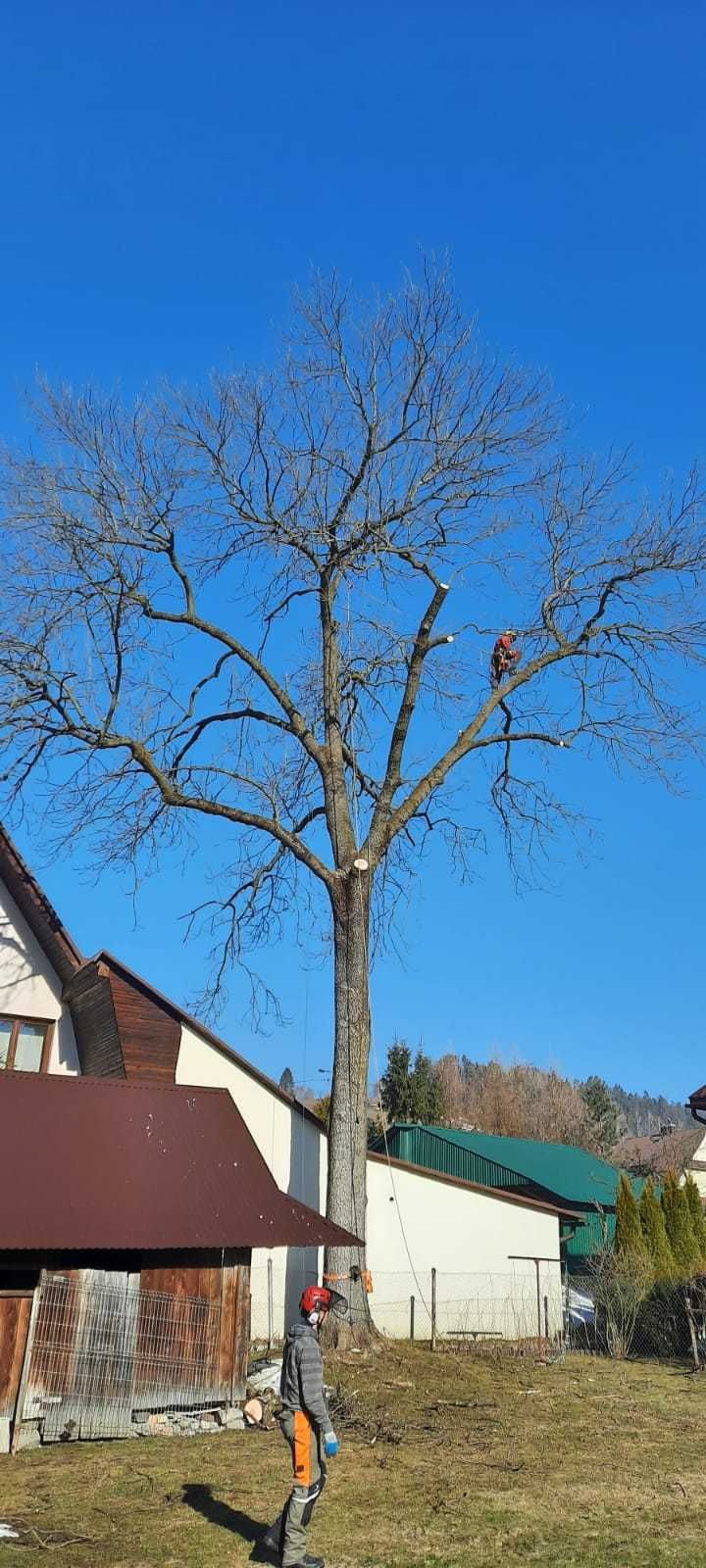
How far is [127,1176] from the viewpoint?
1242cm

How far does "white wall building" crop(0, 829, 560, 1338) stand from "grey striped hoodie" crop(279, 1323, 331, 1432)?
11.6 m

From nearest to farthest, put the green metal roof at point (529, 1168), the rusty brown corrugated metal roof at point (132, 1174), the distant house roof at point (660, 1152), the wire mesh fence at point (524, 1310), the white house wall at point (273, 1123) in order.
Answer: the rusty brown corrugated metal roof at point (132, 1174)
the wire mesh fence at point (524, 1310)
the white house wall at point (273, 1123)
the green metal roof at point (529, 1168)
the distant house roof at point (660, 1152)

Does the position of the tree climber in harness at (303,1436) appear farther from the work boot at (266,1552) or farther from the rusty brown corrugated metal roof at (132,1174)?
the rusty brown corrugated metal roof at (132,1174)

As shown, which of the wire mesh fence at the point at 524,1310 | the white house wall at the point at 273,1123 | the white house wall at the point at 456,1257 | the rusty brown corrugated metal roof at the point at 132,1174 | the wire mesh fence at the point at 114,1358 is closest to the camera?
the wire mesh fence at the point at 114,1358

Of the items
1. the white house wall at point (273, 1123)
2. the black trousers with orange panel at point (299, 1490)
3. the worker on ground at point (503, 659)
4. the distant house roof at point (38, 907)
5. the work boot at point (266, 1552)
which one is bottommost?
the work boot at point (266, 1552)

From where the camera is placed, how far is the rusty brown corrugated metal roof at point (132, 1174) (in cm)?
1146

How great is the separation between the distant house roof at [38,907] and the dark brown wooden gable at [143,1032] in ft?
2.98

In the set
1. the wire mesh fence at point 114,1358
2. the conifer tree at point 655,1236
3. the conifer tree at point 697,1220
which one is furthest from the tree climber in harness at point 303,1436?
the conifer tree at point 697,1220

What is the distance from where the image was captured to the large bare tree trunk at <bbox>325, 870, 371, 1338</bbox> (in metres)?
15.5

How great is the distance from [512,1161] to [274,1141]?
1560 centimetres

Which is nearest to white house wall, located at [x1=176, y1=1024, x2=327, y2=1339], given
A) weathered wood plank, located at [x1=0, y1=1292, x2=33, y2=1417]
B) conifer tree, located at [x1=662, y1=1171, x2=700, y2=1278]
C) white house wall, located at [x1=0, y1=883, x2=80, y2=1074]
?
white house wall, located at [x1=0, y1=883, x2=80, y2=1074]

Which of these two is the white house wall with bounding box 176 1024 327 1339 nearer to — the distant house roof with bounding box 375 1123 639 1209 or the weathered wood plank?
the weathered wood plank

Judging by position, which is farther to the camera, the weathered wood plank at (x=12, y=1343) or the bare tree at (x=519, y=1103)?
the bare tree at (x=519, y=1103)

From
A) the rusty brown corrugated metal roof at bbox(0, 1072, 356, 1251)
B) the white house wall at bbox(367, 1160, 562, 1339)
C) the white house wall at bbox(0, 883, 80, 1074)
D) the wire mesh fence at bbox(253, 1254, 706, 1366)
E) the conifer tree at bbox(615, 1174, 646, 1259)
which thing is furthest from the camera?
the conifer tree at bbox(615, 1174, 646, 1259)
